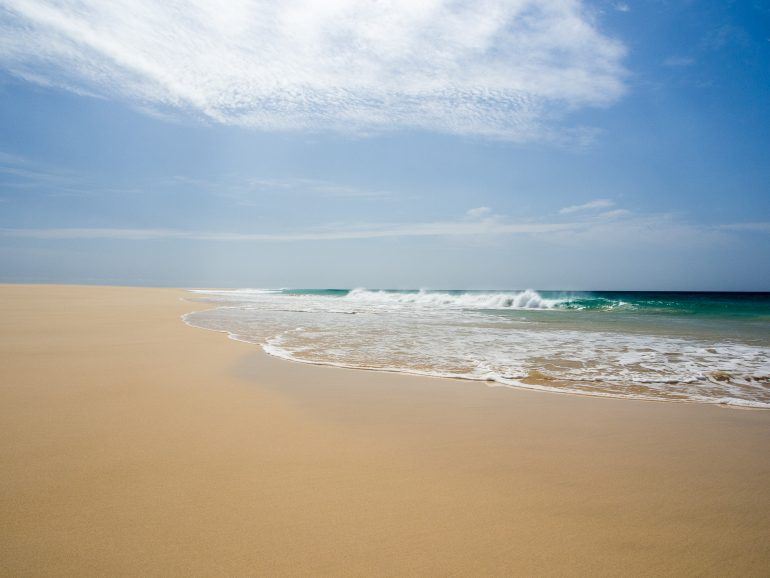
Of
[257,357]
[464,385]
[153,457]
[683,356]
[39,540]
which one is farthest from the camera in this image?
[683,356]

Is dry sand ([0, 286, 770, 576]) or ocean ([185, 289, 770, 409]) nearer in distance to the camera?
dry sand ([0, 286, 770, 576])

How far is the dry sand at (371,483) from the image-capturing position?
1.72m

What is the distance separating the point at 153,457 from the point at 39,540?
87 cm

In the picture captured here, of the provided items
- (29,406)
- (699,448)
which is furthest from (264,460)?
(699,448)

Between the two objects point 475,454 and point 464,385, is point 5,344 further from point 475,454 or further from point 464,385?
point 475,454

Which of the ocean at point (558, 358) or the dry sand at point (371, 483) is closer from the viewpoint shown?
the dry sand at point (371, 483)

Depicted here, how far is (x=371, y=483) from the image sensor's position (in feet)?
7.82

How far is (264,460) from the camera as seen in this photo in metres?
2.65

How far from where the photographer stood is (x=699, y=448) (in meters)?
2.99

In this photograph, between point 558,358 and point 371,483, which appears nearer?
point 371,483

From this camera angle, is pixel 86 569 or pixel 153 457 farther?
pixel 153 457

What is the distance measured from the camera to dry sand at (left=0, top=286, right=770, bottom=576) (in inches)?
67.8

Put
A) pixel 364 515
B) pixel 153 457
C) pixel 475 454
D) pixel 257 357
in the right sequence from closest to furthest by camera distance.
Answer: pixel 364 515 → pixel 153 457 → pixel 475 454 → pixel 257 357

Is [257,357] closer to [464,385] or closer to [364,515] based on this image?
[464,385]
